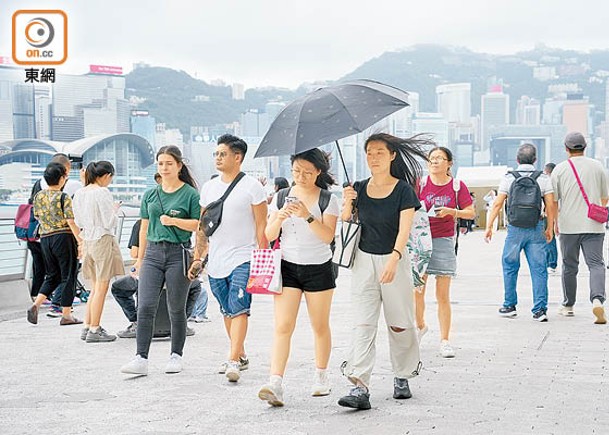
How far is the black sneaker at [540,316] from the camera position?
8.13 metres

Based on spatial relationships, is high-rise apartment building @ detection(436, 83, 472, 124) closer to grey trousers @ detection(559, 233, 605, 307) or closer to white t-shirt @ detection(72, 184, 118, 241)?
grey trousers @ detection(559, 233, 605, 307)

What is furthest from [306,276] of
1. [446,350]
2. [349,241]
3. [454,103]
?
[454,103]

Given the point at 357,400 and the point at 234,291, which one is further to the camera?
the point at 234,291

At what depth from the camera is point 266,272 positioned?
4.82m

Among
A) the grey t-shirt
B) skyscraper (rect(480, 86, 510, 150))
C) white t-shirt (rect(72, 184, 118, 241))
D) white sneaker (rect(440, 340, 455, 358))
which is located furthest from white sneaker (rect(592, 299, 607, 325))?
skyscraper (rect(480, 86, 510, 150))

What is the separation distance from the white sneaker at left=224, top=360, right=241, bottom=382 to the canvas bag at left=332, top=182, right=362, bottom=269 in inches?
43.6

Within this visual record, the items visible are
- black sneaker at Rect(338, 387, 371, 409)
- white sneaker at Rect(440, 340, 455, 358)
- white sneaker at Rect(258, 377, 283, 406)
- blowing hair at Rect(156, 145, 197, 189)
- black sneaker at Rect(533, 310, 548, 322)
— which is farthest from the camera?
black sneaker at Rect(533, 310, 548, 322)

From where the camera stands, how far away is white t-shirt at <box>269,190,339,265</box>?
15.8ft

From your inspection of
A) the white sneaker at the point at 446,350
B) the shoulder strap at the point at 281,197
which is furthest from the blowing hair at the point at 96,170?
the white sneaker at the point at 446,350

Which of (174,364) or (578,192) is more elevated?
(578,192)

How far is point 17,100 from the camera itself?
275 feet

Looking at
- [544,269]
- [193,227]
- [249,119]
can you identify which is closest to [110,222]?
[193,227]

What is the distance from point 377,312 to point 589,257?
13.7 feet

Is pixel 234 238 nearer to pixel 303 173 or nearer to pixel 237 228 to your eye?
pixel 237 228
